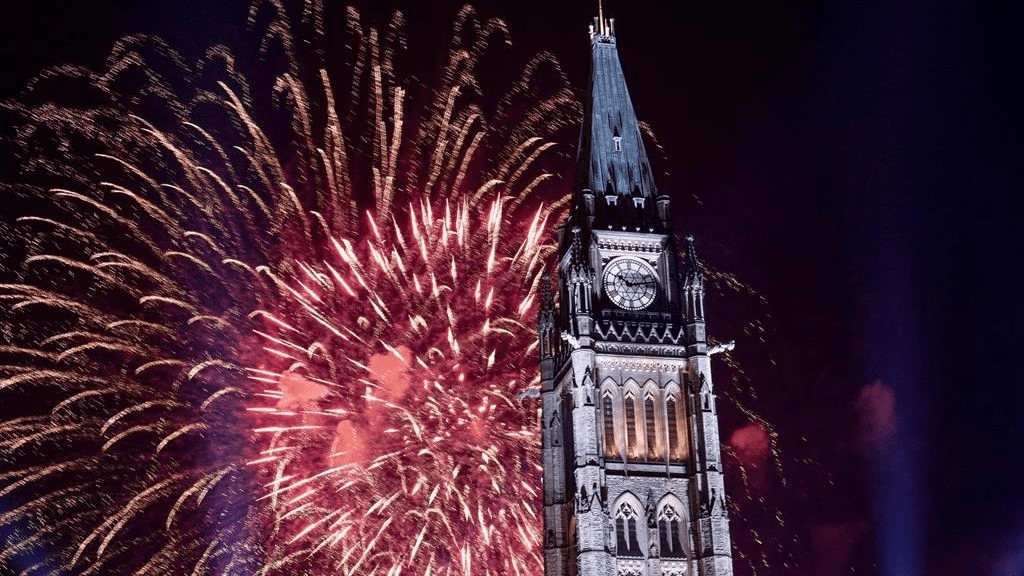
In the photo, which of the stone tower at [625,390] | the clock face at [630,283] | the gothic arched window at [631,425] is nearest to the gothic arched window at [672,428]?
the stone tower at [625,390]

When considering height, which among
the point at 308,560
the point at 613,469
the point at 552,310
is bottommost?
the point at 308,560

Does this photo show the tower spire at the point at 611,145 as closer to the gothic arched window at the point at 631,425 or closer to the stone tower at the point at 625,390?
the stone tower at the point at 625,390

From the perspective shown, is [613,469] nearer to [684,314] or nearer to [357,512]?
[684,314]

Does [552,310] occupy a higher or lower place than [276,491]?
higher

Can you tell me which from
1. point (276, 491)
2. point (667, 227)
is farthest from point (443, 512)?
point (667, 227)

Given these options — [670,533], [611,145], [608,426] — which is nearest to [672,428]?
[608,426]

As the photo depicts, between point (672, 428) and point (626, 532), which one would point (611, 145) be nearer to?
point (672, 428)
